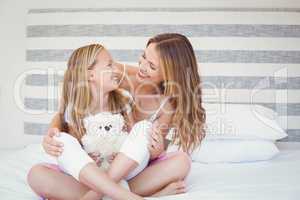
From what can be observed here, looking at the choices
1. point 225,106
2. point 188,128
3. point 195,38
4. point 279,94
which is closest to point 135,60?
point 195,38

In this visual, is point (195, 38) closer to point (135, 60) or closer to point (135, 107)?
point (135, 60)

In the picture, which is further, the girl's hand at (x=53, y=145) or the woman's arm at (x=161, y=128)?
the woman's arm at (x=161, y=128)

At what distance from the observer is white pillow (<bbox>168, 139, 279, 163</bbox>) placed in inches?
70.6

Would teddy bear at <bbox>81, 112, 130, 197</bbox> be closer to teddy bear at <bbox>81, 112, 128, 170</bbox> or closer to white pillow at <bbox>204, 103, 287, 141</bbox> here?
teddy bear at <bbox>81, 112, 128, 170</bbox>

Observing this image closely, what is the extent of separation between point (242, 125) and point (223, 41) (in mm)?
606

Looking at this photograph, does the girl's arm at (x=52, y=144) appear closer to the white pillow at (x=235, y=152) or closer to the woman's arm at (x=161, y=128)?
the woman's arm at (x=161, y=128)

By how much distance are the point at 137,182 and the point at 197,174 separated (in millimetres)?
396

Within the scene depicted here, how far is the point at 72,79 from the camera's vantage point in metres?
1.26

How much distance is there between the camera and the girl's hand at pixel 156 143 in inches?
48.4

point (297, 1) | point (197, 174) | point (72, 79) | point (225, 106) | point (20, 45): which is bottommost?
point (197, 174)

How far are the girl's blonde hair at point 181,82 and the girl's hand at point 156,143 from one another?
82 millimetres

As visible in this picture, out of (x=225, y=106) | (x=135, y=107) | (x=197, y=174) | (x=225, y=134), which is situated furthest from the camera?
(x=225, y=106)

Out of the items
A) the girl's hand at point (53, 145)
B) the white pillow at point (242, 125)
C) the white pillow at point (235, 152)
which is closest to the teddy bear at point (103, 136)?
the girl's hand at point (53, 145)

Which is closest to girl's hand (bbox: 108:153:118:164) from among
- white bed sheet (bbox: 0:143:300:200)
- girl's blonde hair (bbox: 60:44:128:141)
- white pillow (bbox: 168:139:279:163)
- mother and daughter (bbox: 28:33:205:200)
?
mother and daughter (bbox: 28:33:205:200)
